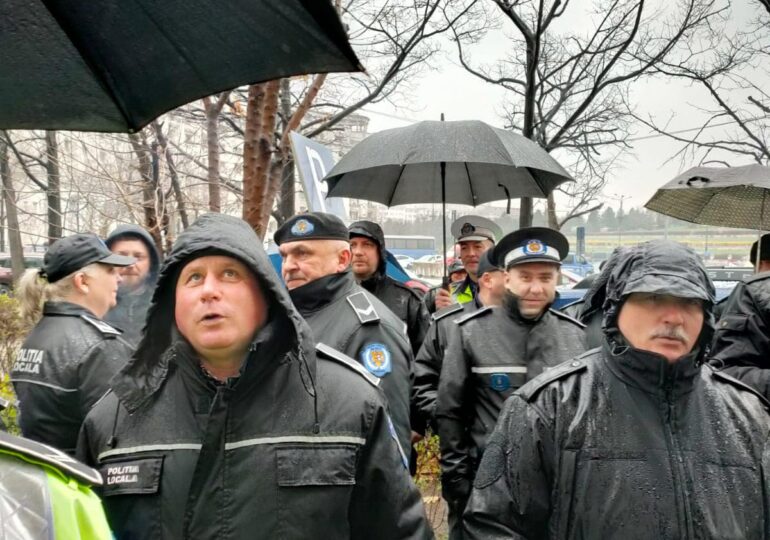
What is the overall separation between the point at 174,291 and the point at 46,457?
1.10 meters

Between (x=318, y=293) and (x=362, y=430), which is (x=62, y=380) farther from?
(x=362, y=430)

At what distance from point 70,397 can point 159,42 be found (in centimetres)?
166

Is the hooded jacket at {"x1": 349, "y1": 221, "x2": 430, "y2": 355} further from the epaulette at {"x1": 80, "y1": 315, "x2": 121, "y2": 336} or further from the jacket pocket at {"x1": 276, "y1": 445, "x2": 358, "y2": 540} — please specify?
the jacket pocket at {"x1": 276, "y1": 445, "x2": 358, "y2": 540}

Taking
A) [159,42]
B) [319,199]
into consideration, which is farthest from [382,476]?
[319,199]

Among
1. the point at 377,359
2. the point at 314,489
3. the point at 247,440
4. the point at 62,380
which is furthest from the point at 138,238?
the point at 314,489

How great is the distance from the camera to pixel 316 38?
1847 millimetres

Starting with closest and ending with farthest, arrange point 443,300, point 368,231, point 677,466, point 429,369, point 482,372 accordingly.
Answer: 1. point 677,466
2. point 482,372
3. point 429,369
4. point 368,231
5. point 443,300

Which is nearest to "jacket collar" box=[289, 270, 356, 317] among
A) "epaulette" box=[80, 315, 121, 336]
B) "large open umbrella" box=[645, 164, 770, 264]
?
"epaulette" box=[80, 315, 121, 336]

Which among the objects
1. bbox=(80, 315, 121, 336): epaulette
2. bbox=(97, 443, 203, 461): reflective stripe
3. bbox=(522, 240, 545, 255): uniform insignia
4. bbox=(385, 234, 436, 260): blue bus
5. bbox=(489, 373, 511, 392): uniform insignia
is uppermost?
bbox=(522, 240, 545, 255): uniform insignia

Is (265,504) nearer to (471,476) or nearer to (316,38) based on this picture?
(316,38)

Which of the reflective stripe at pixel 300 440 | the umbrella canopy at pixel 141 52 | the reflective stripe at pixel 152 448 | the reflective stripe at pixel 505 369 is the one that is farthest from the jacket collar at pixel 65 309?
the reflective stripe at pixel 505 369

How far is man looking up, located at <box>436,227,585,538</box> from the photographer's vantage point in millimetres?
3273

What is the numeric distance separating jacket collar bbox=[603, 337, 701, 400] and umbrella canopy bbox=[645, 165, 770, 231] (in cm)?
337

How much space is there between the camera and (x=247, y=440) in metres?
1.80
